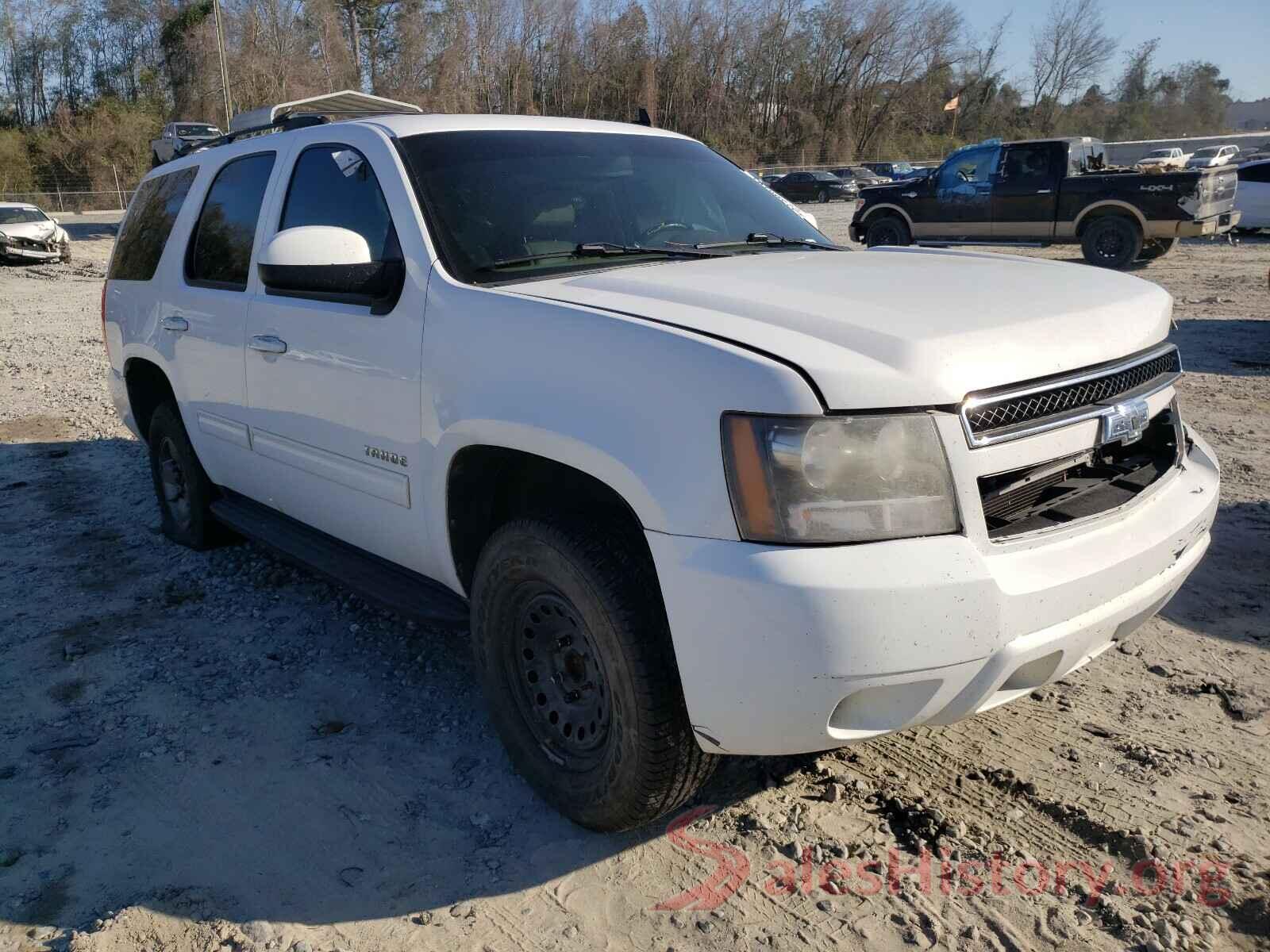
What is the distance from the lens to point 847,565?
2.13 metres

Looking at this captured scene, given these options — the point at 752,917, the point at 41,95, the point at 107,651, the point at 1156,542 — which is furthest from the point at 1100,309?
Answer: the point at 41,95

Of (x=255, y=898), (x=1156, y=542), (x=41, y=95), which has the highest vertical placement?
(x=41, y=95)

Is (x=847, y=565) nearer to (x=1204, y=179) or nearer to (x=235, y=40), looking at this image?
(x=1204, y=179)

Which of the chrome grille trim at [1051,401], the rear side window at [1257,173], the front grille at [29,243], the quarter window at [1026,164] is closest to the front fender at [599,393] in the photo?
the chrome grille trim at [1051,401]

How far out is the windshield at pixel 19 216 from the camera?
22.7 m

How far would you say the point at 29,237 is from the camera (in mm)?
22672

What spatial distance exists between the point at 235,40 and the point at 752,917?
62.5 m

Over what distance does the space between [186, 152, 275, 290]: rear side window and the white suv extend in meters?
0.07

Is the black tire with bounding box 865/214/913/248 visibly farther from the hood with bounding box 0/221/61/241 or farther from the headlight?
the hood with bounding box 0/221/61/241

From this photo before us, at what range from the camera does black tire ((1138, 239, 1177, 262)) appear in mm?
15617

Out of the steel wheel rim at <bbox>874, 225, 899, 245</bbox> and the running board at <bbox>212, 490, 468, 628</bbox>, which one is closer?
the running board at <bbox>212, 490, 468, 628</bbox>

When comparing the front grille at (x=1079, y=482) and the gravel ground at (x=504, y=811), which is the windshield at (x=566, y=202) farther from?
the gravel ground at (x=504, y=811)

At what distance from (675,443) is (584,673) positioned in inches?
33.0

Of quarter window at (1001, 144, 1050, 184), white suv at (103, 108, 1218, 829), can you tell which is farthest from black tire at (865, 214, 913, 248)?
white suv at (103, 108, 1218, 829)
